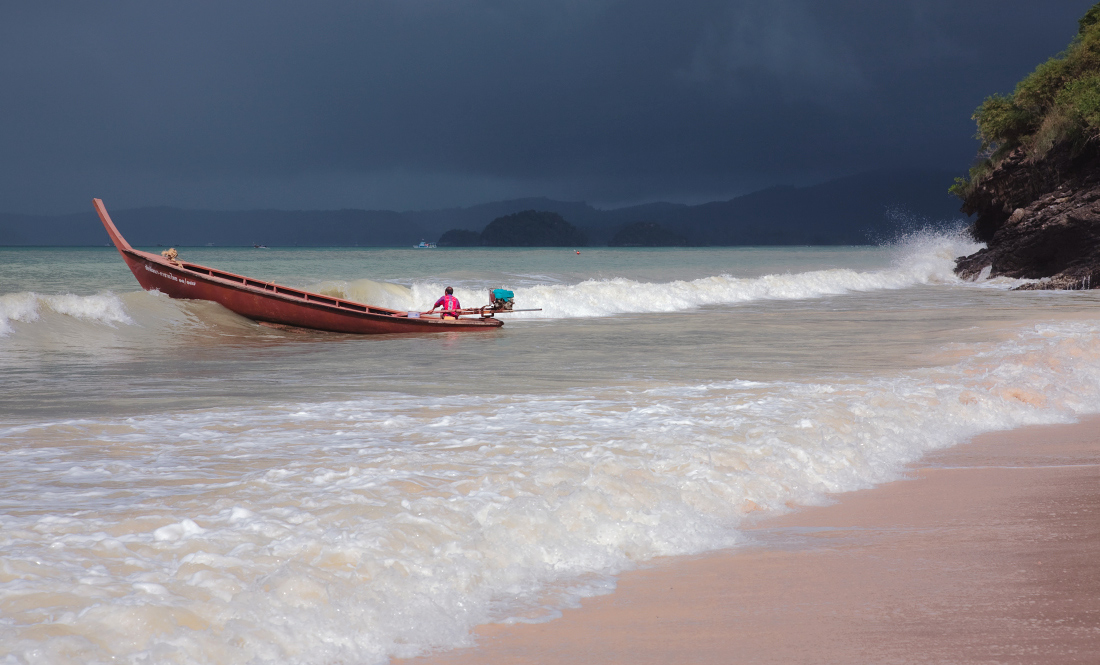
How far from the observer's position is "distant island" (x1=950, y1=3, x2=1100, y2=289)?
29828 millimetres

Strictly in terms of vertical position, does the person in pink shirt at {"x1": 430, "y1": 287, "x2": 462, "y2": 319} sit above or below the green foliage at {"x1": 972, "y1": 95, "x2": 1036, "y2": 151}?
below

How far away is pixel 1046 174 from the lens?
33094 mm

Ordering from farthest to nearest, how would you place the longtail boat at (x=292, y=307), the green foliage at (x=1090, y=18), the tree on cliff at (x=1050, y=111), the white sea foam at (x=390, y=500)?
the green foliage at (x=1090, y=18) < the tree on cliff at (x=1050, y=111) < the longtail boat at (x=292, y=307) < the white sea foam at (x=390, y=500)

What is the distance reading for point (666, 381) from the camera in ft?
31.0

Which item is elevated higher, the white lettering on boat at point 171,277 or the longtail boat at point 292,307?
the white lettering on boat at point 171,277

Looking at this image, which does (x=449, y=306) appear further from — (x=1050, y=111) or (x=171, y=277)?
(x=1050, y=111)

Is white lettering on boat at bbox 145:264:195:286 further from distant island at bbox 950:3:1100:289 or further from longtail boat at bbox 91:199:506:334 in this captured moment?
distant island at bbox 950:3:1100:289

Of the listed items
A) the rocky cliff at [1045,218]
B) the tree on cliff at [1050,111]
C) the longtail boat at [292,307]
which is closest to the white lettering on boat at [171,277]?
the longtail boat at [292,307]

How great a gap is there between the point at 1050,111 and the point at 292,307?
1225 inches

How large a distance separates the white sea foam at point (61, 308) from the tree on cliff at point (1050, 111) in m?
31.0

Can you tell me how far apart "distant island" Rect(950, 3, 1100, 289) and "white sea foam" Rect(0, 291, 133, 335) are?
91.1ft

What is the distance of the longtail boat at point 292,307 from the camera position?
16.8 m

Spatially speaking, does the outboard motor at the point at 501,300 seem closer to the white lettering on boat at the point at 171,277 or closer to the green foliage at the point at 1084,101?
the white lettering on boat at the point at 171,277

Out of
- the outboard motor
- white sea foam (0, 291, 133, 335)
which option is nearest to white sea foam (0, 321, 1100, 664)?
the outboard motor
